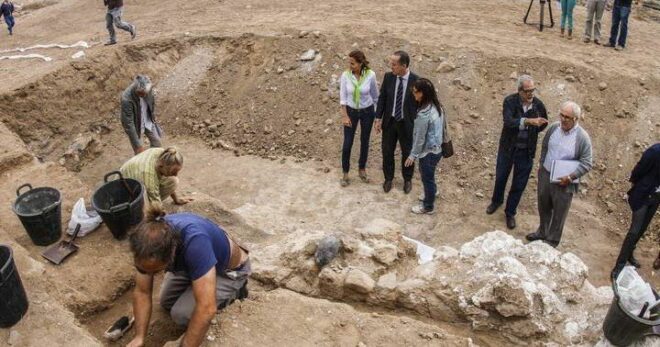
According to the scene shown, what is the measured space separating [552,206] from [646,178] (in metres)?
0.94

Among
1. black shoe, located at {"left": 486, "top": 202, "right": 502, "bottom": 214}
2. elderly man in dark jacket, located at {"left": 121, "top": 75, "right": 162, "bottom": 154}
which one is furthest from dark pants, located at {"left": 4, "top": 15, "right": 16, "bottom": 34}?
black shoe, located at {"left": 486, "top": 202, "right": 502, "bottom": 214}

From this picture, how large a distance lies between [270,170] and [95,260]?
3.58m

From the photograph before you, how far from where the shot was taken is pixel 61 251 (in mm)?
4598

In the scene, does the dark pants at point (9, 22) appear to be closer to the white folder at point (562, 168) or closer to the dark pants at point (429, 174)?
the dark pants at point (429, 174)

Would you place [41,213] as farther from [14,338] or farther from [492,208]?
[492,208]

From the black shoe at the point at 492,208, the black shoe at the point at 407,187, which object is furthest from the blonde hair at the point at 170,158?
the black shoe at the point at 492,208

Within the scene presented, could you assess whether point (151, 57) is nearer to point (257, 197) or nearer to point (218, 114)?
point (218, 114)

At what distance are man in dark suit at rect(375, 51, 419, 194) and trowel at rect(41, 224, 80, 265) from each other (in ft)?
12.0

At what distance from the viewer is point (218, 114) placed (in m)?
8.91

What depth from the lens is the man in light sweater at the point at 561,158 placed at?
5.07 m

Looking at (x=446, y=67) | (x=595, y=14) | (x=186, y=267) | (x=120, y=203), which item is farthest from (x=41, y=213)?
(x=595, y=14)

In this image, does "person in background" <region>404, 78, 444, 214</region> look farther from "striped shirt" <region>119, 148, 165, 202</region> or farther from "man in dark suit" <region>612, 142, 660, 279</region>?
"striped shirt" <region>119, 148, 165, 202</region>

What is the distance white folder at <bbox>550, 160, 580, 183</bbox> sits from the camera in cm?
517

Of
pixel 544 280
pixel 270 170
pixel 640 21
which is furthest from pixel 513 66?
pixel 640 21
